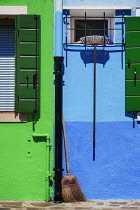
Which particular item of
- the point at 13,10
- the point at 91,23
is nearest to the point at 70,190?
the point at 91,23

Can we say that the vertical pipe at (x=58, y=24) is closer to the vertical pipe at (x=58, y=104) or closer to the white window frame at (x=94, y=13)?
the vertical pipe at (x=58, y=104)

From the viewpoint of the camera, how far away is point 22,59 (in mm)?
9586

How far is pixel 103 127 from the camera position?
9648 millimetres

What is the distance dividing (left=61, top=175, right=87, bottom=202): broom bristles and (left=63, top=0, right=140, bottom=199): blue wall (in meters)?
0.23

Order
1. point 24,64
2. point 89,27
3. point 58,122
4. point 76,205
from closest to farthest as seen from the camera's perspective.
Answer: point 76,205 < point 58,122 < point 24,64 < point 89,27

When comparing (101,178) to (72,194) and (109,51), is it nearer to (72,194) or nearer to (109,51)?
(72,194)

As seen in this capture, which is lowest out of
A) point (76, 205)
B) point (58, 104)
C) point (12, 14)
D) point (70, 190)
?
point (76, 205)

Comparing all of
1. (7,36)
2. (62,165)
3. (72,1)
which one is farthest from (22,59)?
(62,165)

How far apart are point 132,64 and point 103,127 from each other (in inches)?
52.0

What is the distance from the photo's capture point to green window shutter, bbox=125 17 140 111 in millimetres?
9539

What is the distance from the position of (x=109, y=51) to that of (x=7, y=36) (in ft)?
6.63

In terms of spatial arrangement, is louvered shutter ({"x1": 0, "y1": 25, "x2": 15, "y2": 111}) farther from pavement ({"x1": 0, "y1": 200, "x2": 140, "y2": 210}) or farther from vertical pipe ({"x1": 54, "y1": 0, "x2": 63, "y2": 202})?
pavement ({"x1": 0, "y1": 200, "x2": 140, "y2": 210})

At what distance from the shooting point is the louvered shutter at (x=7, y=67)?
9.79 meters

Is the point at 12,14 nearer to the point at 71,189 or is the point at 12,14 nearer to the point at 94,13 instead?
the point at 94,13
